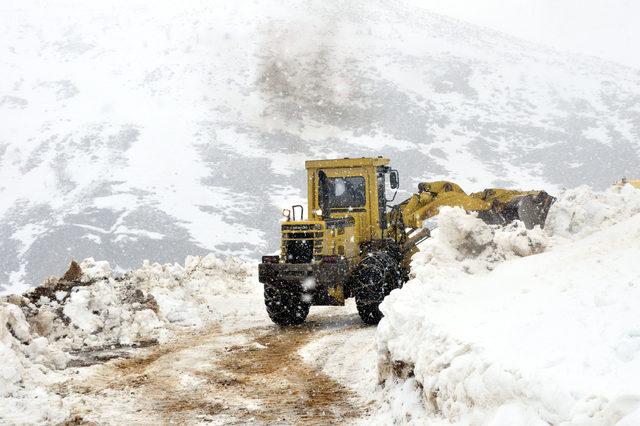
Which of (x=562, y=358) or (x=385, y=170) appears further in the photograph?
(x=385, y=170)

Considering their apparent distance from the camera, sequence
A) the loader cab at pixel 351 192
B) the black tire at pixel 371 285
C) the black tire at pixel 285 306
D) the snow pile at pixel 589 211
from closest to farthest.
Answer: the snow pile at pixel 589 211 < the black tire at pixel 371 285 < the black tire at pixel 285 306 < the loader cab at pixel 351 192

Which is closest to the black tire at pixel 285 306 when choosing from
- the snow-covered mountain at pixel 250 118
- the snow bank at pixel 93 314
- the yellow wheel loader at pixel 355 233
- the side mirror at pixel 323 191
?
the yellow wheel loader at pixel 355 233

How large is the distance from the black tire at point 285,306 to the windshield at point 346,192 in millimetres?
1809

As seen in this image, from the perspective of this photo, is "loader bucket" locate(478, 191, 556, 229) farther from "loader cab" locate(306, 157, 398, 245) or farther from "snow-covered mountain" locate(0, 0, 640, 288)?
"snow-covered mountain" locate(0, 0, 640, 288)

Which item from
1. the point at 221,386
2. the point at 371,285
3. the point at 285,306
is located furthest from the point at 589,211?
the point at 285,306

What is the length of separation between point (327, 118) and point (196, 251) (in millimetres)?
40248

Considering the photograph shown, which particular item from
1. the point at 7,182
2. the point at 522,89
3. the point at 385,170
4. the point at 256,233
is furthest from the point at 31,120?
the point at 385,170

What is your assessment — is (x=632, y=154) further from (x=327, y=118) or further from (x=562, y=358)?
(x=562, y=358)

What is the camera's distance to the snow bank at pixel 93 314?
19.8 ft

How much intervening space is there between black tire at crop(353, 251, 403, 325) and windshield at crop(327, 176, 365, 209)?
4.25ft

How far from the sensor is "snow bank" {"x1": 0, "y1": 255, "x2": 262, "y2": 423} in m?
6.02

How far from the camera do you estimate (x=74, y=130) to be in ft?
231

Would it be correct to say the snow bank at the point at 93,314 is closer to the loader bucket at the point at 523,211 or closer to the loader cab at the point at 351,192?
the loader cab at the point at 351,192

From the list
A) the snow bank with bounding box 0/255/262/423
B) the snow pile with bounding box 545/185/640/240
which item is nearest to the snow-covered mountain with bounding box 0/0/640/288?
the snow bank with bounding box 0/255/262/423
